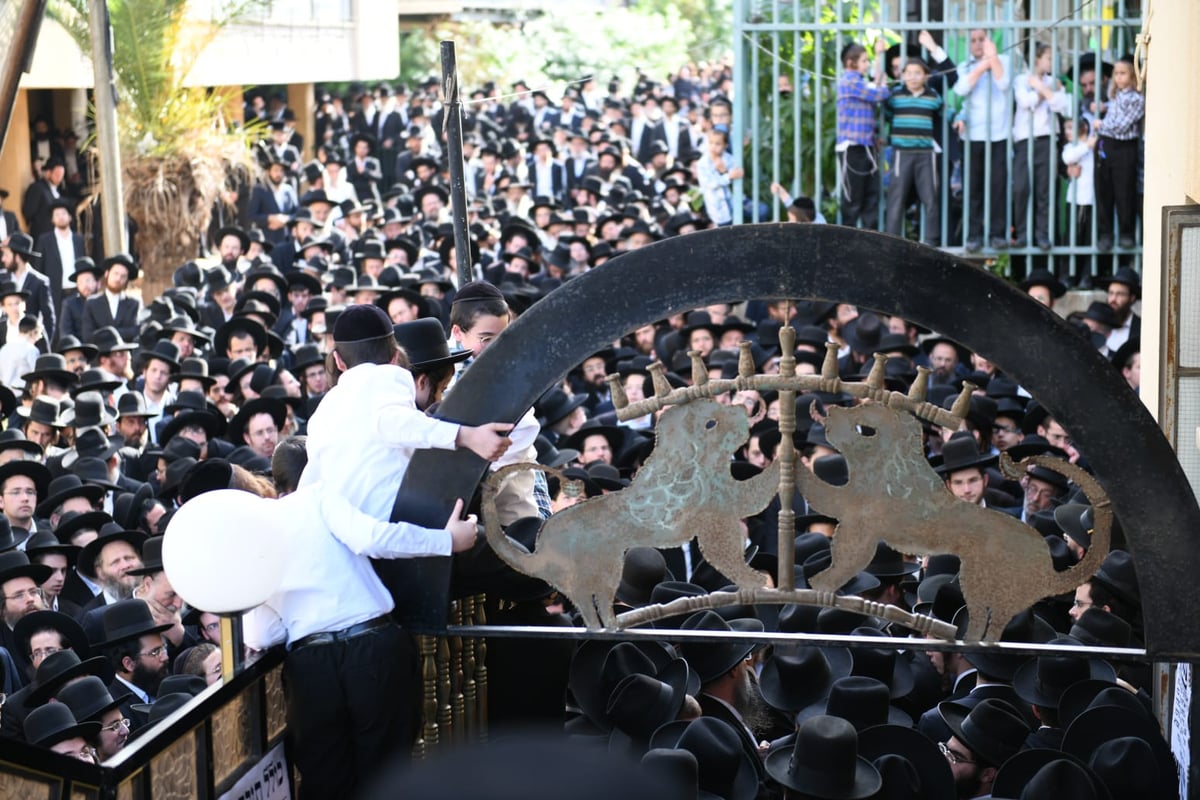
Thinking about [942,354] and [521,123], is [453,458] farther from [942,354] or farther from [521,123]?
[521,123]

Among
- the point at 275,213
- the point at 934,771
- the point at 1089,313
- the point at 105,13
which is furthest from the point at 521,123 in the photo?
the point at 934,771

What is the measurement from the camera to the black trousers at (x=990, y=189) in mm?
14117

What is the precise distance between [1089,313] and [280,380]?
5.89 m

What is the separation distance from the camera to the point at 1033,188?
14086mm

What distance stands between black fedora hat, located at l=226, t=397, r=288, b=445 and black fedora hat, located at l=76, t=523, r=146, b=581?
2068mm

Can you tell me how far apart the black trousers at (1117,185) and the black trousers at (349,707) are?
34.6 ft

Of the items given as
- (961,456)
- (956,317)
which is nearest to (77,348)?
(961,456)

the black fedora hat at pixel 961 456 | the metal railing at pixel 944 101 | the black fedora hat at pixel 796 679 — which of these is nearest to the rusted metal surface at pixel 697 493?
the black fedora hat at pixel 796 679

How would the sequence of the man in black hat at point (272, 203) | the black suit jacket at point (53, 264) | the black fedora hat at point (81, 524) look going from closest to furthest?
the black fedora hat at point (81, 524), the black suit jacket at point (53, 264), the man in black hat at point (272, 203)

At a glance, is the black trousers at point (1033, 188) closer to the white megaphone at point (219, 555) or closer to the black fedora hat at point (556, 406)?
the black fedora hat at point (556, 406)

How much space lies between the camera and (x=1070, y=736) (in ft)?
16.9

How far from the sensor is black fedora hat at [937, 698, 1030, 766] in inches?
A: 212

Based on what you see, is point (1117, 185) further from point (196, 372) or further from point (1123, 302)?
point (196, 372)

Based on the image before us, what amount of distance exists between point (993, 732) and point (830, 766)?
702mm
